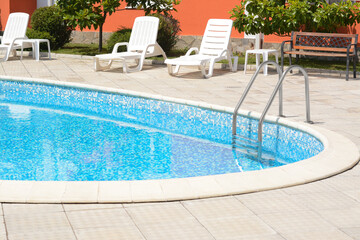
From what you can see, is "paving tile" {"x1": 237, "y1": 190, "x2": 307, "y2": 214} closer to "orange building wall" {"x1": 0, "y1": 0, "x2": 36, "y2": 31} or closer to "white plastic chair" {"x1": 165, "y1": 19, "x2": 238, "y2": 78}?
"white plastic chair" {"x1": 165, "y1": 19, "x2": 238, "y2": 78}

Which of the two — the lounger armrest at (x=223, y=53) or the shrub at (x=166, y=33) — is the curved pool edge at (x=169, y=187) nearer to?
the lounger armrest at (x=223, y=53)

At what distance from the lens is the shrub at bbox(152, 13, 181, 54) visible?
14.8 metres

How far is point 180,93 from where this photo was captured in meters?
9.59

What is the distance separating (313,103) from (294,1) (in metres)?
4.00

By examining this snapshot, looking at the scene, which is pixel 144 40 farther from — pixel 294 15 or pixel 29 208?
pixel 29 208

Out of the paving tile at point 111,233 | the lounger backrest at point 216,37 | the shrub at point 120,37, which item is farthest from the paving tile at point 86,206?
the shrub at point 120,37

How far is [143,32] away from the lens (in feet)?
43.1

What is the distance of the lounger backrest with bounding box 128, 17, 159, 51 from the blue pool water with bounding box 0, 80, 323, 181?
330cm

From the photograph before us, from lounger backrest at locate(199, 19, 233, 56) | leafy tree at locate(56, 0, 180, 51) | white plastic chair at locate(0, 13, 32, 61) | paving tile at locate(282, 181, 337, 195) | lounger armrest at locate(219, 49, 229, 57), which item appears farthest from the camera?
white plastic chair at locate(0, 13, 32, 61)

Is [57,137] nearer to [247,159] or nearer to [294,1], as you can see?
[247,159]

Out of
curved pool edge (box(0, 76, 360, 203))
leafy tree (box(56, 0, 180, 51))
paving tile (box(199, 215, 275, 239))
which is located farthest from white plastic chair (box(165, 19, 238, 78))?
paving tile (box(199, 215, 275, 239))

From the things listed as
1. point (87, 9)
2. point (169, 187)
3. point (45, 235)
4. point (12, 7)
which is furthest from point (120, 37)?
point (45, 235)

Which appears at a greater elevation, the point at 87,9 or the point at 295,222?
the point at 87,9

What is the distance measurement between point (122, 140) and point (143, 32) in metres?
6.04
